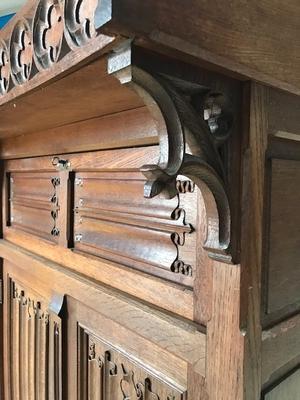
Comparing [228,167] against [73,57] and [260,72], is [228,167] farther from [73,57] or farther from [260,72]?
[73,57]

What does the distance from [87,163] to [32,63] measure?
323 millimetres

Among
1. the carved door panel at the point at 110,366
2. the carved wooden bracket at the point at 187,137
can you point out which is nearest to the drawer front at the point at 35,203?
the carved door panel at the point at 110,366

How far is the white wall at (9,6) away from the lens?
4.34ft

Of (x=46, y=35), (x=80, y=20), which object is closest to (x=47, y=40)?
(x=46, y=35)

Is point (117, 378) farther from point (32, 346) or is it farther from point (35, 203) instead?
point (35, 203)

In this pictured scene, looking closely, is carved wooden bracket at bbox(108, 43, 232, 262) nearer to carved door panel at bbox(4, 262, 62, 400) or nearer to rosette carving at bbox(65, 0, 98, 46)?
rosette carving at bbox(65, 0, 98, 46)

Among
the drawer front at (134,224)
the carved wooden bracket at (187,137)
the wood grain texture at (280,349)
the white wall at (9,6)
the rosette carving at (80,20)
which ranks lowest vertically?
the wood grain texture at (280,349)

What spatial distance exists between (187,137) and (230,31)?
0.39ft

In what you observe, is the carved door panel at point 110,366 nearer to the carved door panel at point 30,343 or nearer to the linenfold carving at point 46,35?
the carved door panel at point 30,343

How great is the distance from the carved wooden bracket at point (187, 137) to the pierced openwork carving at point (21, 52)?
0.75 feet

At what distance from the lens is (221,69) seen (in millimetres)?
423

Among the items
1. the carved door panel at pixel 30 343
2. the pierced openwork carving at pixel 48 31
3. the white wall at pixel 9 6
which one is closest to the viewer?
the pierced openwork carving at pixel 48 31

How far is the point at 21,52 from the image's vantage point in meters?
0.60

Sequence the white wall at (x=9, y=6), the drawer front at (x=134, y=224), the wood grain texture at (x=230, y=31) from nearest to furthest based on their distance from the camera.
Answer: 1. the wood grain texture at (x=230, y=31)
2. the drawer front at (x=134, y=224)
3. the white wall at (x=9, y=6)
